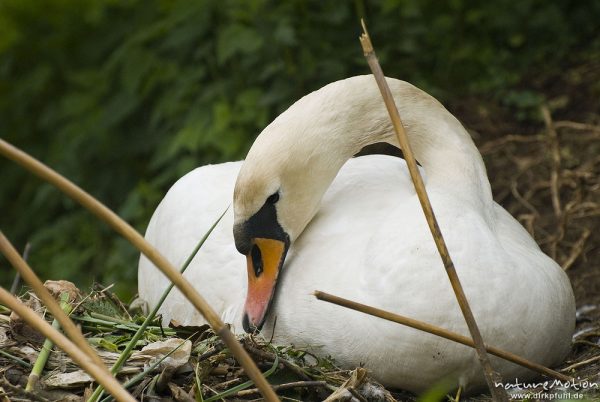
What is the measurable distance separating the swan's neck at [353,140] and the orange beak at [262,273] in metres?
0.13

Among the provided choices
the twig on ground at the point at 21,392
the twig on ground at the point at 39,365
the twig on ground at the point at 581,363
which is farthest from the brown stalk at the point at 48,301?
the twig on ground at the point at 581,363

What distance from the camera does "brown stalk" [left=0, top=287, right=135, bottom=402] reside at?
2475mm

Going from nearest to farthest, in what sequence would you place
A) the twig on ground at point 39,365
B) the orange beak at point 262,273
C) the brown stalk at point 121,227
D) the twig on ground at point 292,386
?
the brown stalk at point 121,227, the twig on ground at point 39,365, the twig on ground at point 292,386, the orange beak at point 262,273

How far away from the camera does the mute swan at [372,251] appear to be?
3.32 meters

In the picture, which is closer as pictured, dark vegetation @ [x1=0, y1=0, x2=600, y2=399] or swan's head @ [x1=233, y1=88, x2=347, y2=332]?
swan's head @ [x1=233, y1=88, x2=347, y2=332]

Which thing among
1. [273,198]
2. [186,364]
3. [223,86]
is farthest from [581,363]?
[223,86]

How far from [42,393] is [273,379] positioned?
2.27 ft

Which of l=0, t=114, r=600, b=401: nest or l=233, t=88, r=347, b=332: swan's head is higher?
l=233, t=88, r=347, b=332: swan's head

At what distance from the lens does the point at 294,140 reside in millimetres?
3615

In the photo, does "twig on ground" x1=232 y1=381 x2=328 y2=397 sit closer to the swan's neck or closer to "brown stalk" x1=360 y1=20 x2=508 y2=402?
"brown stalk" x1=360 y1=20 x2=508 y2=402

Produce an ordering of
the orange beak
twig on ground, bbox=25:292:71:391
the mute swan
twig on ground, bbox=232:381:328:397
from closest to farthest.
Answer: twig on ground, bbox=25:292:71:391 → twig on ground, bbox=232:381:328:397 → the mute swan → the orange beak

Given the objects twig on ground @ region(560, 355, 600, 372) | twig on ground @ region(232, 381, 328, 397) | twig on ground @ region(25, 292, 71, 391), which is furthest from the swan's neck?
twig on ground @ region(25, 292, 71, 391)

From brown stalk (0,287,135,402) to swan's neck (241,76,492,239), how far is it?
115cm

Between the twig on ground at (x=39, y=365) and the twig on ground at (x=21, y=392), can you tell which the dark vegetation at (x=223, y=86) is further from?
the twig on ground at (x=21, y=392)
